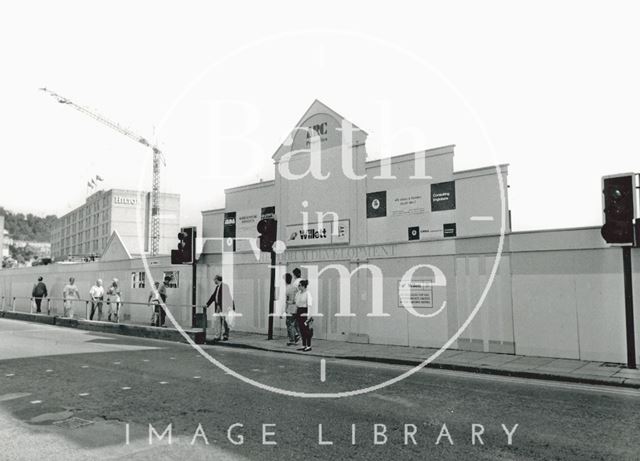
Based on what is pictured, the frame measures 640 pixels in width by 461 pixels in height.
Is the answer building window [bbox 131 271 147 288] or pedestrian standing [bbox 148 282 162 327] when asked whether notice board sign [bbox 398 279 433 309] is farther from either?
building window [bbox 131 271 147 288]

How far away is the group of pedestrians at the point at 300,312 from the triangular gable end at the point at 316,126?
4.50 m

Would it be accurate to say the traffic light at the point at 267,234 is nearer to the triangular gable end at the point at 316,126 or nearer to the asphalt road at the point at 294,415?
the triangular gable end at the point at 316,126

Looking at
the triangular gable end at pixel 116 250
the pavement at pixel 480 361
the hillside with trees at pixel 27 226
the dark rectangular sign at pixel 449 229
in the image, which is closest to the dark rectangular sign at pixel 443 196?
the dark rectangular sign at pixel 449 229

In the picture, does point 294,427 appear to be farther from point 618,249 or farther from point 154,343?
point 154,343

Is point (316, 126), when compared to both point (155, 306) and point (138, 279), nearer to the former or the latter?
point (155, 306)

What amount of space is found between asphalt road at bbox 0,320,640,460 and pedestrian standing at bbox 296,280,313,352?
2232 millimetres

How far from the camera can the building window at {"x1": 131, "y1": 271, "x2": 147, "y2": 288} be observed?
21047mm

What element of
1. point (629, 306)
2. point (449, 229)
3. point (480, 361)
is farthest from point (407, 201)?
point (629, 306)

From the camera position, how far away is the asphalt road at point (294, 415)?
5031 millimetres

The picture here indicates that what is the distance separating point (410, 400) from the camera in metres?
7.18

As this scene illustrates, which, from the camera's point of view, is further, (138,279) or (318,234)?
(138,279)

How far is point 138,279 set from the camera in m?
21.3

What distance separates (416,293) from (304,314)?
2989 mm

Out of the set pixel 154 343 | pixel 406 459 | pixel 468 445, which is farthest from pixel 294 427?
pixel 154 343
